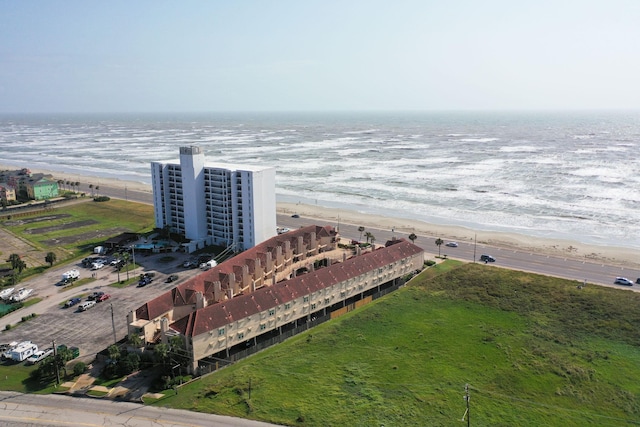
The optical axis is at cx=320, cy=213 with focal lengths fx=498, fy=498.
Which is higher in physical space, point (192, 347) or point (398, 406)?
point (192, 347)

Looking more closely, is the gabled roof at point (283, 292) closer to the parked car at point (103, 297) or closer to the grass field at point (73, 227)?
the parked car at point (103, 297)

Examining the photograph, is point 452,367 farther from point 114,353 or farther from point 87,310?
point 87,310

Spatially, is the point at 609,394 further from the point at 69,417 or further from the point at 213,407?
the point at 69,417

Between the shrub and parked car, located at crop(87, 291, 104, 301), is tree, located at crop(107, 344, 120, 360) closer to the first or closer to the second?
the shrub

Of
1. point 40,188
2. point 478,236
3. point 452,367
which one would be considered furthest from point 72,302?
point 40,188

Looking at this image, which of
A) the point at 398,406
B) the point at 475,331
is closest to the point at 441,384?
the point at 398,406

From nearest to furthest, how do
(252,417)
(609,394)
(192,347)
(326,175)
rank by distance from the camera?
(252,417) < (609,394) < (192,347) < (326,175)
